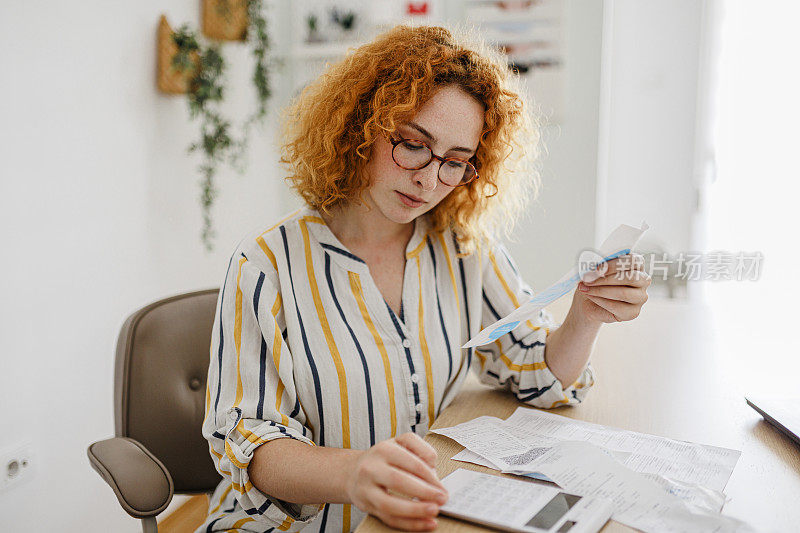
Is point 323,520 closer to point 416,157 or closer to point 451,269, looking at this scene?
point 451,269

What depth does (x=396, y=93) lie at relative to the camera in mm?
1109

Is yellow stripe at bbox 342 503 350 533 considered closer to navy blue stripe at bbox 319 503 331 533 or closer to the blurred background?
navy blue stripe at bbox 319 503 331 533

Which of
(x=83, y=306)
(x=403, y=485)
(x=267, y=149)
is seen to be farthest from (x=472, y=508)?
(x=267, y=149)

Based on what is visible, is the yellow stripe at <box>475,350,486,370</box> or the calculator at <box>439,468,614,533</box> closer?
the calculator at <box>439,468,614,533</box>

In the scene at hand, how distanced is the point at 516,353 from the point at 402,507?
1.85 ft

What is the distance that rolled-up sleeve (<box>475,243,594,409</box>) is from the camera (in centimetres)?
121

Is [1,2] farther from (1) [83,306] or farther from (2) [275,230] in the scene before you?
(2) [275,230]

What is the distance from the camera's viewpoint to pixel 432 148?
Result: 1.11 meters

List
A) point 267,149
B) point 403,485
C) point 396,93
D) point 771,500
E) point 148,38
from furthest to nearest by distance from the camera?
point 267,149 < point 148,38 < point 396,93 < point 771,500 < point 403,485

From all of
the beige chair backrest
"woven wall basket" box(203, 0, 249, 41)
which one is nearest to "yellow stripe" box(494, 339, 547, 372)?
the beige chair backrest

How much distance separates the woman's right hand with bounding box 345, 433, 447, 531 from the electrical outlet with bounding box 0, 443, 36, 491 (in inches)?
46.9

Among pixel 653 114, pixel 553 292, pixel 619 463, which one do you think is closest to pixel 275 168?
pixel 653 114

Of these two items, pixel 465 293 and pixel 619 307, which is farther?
pixel 465 293

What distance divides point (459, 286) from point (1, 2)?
1.22 meters
